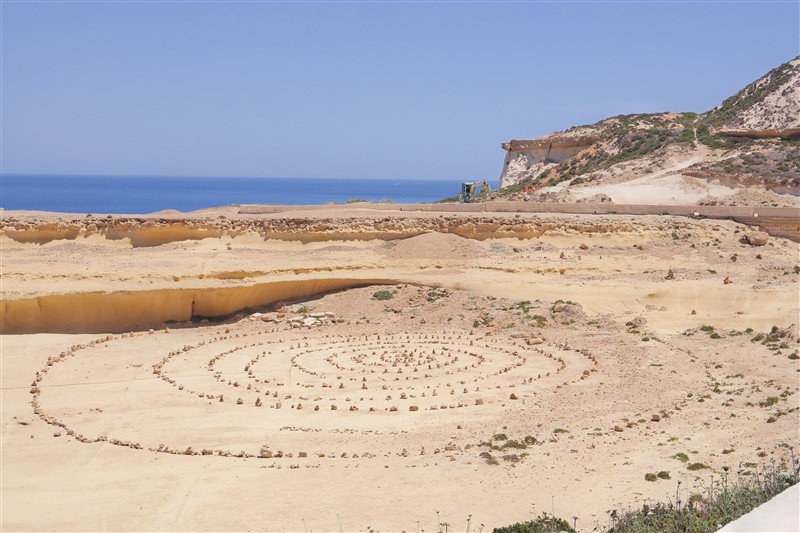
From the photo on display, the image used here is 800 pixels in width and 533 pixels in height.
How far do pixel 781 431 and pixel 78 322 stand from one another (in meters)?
18.3

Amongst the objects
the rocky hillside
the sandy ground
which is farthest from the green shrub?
the rocky hillside

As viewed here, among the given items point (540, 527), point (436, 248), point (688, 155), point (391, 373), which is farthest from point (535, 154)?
point (540, 527)

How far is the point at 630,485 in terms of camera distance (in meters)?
11.7

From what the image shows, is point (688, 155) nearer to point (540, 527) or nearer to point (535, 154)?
point (535, 154)

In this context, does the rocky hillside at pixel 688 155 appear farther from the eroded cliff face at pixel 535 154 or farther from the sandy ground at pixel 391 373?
the sandy ground at pixel 391 373

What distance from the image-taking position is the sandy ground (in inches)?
474

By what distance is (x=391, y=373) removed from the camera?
63.0 ft

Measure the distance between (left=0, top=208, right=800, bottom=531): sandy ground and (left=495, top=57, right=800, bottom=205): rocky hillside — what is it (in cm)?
927

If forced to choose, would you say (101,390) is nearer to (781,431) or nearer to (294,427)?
(294,427)

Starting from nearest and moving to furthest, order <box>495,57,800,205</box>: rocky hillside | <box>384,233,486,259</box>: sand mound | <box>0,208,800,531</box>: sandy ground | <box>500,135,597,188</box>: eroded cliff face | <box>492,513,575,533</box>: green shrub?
<box>492,513,575,533</box>: green shrub, <box>0,208,800,531</box>: sandy ground, <box>384,233,486,259</box>: sand mound, <box>495,57,800,205</box>: rocky hillside, <box>500,135,597,188</box>: eroded cliff face

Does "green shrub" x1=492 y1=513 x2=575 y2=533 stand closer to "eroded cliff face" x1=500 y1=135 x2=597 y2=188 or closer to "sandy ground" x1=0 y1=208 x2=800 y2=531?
"sandy ground" x1=0 y1=208 x2=800 y2=531

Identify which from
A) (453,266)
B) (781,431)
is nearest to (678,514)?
(781,431)

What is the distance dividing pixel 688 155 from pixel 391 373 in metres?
32.3

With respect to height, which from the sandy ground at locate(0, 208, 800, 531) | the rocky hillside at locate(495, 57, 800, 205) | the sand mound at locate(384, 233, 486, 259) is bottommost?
the sandy ground at locate(0, 208, 800, 531)
